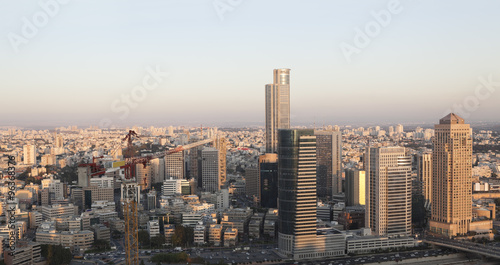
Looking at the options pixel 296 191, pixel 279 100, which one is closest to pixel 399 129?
pixel 279 100

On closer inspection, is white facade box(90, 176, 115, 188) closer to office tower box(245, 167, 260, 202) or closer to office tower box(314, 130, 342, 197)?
office tower box(245, 167, 260, 202)

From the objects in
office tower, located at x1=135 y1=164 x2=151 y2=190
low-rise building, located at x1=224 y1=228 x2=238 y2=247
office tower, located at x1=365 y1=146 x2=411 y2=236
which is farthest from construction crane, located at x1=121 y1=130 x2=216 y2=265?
office tower, located at x1=365 y1=146 x2=411 y2=236

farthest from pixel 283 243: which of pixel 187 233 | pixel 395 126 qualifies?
pixel 395 126

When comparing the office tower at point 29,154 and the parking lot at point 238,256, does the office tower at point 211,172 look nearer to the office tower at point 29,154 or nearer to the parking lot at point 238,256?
the office tower at point 29,154

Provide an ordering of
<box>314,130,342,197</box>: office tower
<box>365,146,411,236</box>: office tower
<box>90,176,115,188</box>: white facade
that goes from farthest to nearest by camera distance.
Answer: <box>314,130,342,197</box>: office tower < <box>90,176,115,188</box>: white facade < <box>365,146,411,236</box>: office tower

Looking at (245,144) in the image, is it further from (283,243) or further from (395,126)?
(283,243)
